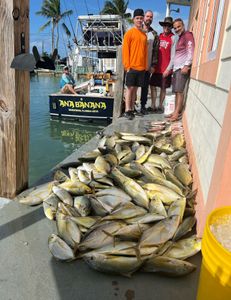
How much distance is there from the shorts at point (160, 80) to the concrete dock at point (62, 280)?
562cm

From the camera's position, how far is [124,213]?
2.26m

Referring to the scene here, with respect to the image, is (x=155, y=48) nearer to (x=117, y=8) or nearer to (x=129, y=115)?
(x=129, y=115)

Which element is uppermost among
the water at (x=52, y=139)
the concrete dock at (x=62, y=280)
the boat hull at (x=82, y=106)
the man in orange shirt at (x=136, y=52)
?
the man in orange shirt at (x=136, y=52)

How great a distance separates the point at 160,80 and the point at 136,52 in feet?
4.24

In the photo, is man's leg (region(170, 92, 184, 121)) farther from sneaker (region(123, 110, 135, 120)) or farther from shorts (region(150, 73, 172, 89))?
sneaker (region(123, 110, 135, 120))

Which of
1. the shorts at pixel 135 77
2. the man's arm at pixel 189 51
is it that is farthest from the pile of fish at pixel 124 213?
the shorts at pixel 135 77

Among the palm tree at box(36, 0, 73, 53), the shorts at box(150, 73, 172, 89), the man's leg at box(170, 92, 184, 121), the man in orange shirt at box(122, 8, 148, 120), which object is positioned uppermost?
the palm tree at box(36, 0, 73, 53)

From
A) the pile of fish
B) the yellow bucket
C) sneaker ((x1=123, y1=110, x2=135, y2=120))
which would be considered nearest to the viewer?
the yellow bucket

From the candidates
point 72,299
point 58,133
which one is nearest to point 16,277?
point 72,299

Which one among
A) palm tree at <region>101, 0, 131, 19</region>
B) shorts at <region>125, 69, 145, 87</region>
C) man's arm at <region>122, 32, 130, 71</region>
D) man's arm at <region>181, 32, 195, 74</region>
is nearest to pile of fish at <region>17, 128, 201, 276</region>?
man's arm at <region>181, 32, 195, 74</region>

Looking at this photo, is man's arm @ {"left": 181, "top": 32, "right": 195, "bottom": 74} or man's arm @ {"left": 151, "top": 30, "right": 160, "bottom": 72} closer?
man's arm @ {"left": 181, "top": 32, "right": 195, "bottom": 74}

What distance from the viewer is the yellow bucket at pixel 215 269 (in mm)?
970

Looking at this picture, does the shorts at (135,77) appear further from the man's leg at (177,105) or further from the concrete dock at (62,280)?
the concrete dock at (62,280)

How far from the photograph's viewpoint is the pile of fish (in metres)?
1.82
